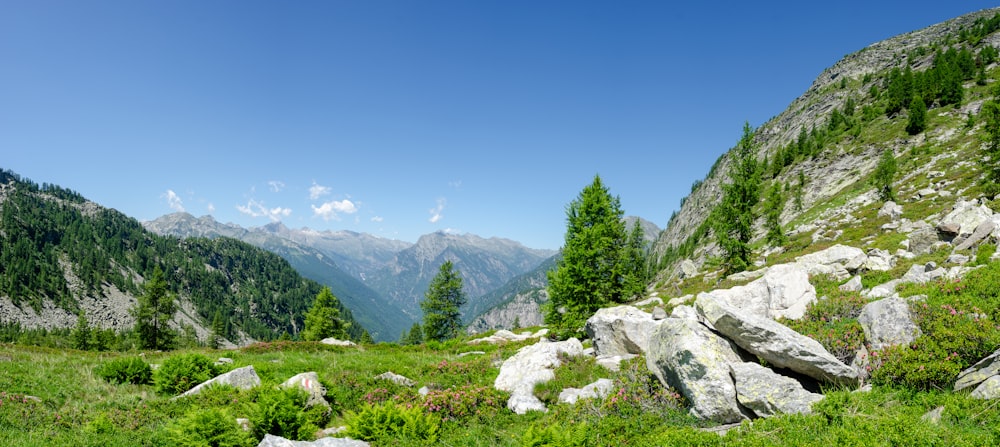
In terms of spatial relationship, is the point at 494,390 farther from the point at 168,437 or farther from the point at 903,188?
the point at 903,188

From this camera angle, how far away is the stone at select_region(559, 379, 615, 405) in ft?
39.7

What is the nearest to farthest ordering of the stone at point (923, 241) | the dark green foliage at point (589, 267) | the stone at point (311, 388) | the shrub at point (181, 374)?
the stone at point (311, 388) → the shrub at point (181, 374) → the stone at point (923, 241) → the dark green foliage at point (589, 267)

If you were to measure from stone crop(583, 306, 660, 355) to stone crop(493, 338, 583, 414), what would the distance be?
1.12 m

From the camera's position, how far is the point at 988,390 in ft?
23.2

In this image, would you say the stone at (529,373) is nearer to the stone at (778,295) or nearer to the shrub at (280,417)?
the shrub at (280,417)

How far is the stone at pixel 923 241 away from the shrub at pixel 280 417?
1169 inches

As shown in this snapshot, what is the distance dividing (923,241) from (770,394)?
21.6 meters

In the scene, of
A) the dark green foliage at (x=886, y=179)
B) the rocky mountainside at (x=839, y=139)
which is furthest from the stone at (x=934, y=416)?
the dark green foliage at (x=886, y=179)

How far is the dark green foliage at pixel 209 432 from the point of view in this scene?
8.93 m

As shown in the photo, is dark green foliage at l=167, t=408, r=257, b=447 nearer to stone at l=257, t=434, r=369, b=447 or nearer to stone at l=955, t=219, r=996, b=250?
stone at l=257, t=434, r=369, b=447

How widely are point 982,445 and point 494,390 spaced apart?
36.2ft

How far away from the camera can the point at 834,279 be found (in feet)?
66.6

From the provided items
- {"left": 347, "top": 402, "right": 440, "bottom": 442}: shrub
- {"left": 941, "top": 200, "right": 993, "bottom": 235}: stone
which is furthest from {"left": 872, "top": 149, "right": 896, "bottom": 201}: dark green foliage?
{"left": 347, "top": 402, "right": 440, "bottom": 442}: shrub

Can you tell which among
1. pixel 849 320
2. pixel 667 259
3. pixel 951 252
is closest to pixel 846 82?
pixel 667 259
